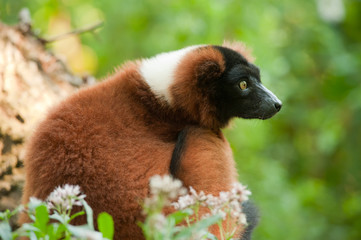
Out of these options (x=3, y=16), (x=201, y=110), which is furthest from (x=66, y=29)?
(x=201, y=110)

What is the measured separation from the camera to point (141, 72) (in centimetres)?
293

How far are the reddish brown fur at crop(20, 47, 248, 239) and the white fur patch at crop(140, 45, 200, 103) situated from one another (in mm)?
41

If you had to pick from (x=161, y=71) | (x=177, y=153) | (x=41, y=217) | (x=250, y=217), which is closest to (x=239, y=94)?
(x=161, y=71)

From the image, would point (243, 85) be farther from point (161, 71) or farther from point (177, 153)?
point (177, 153)

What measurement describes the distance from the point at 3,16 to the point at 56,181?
10.7ft

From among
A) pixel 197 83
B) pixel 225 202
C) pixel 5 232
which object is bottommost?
pixel 5 232

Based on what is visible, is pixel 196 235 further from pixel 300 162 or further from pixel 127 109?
pixel 300 162

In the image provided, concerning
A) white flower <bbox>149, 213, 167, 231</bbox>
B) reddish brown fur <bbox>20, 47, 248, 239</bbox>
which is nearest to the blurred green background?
reddish brown fur <bbox>20, 47, 248, 239</bbox>

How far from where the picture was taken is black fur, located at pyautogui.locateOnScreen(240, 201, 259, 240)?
296 cm

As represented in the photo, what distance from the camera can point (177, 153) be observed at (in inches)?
102

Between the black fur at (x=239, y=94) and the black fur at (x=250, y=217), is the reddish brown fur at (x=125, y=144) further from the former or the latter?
the black fur at (x=250, y=217)

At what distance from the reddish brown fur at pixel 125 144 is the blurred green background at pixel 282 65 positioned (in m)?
2.21

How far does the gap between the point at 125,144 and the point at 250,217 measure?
1068 millimetres

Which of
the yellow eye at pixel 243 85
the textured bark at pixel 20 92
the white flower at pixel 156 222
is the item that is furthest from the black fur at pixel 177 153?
the white flower at pixel 156 222
